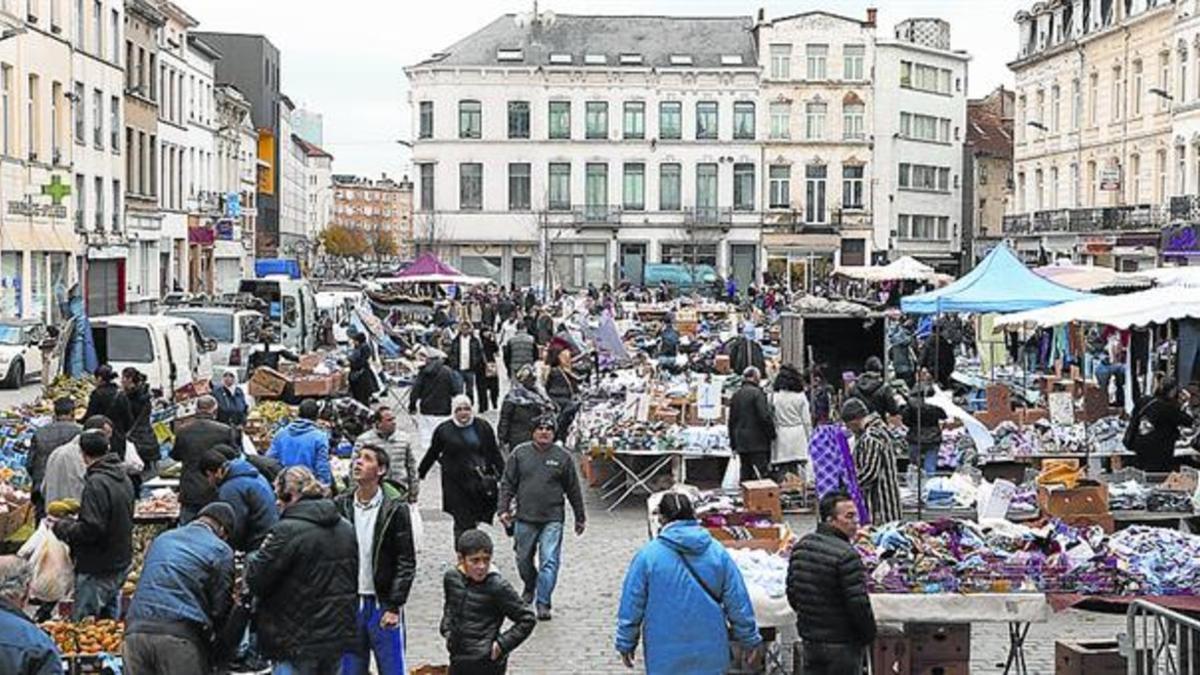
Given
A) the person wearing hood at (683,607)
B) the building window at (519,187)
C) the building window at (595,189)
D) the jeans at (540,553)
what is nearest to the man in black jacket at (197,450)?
the jeans at (540,553)

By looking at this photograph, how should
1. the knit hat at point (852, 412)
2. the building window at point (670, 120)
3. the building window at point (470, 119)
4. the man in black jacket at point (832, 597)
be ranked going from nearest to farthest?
the man in black jacket at point (832, 597)
the knit hat at point (852, 412)
the building window at point (470, 119)
the building window at point (670, 120)

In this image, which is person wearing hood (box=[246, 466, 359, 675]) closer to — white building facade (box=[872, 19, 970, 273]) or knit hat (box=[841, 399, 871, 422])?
knit hat (box=[841, 399, 871, 422])

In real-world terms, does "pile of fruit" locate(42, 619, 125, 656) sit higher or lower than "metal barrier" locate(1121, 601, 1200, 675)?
lower

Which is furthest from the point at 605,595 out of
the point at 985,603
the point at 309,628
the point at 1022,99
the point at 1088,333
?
the point at 1022,99

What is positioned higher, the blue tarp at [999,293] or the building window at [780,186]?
the building window at [780,186]

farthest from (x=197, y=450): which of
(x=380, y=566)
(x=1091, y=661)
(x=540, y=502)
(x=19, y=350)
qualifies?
(x=19, y=350)

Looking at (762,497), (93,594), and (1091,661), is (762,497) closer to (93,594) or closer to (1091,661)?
(1091,661)

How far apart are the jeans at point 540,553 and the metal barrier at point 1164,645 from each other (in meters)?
4.84

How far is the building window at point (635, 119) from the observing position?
7469cm

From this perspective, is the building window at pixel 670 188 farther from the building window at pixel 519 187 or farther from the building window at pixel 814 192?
the building window at pixel 519 187

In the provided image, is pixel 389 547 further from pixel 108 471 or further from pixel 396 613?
pixel 108 471

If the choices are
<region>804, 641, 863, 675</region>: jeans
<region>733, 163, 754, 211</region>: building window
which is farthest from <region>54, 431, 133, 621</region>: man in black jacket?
<region>733, 163, 754, 211</region>: building window

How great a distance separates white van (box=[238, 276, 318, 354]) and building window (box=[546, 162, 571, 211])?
35.3 meters

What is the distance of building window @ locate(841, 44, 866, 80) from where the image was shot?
7494 cm
